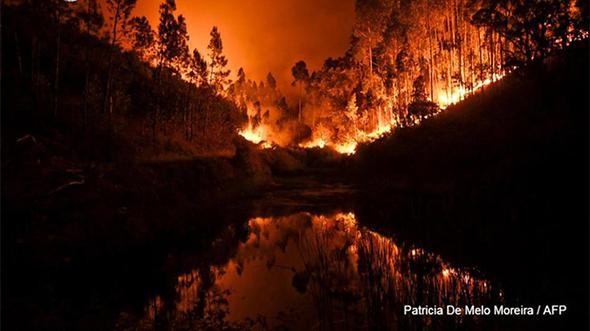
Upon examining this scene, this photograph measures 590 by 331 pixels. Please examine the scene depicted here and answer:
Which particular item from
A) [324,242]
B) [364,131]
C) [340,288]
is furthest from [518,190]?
[364,131]

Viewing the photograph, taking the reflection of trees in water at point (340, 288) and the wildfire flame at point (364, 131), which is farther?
the wildfire flame at point (364, 131)

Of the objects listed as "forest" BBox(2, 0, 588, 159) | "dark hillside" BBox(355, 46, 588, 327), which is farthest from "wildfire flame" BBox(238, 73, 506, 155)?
"dark hillside" BBox(355, 46, 588, 327)

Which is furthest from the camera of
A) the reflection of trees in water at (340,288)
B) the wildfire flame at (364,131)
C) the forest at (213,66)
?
the wildfire flame at (364,131)

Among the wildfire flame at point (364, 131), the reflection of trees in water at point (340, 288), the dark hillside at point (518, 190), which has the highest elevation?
the wildfire flame at point (364, 131)

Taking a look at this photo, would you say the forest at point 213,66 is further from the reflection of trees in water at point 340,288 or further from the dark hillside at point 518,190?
the reflection of trees in water at point 340,288

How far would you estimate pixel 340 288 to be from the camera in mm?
8023

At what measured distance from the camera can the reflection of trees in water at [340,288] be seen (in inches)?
227

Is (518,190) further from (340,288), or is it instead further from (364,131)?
(364,131)

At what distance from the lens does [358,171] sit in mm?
36281

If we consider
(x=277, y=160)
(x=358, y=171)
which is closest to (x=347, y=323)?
(x=358, y=171)

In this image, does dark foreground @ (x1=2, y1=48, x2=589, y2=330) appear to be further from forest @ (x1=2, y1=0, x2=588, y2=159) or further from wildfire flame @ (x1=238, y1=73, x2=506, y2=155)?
wildfire flame @ (x1=238, y1=73, x2=506, y2=155)

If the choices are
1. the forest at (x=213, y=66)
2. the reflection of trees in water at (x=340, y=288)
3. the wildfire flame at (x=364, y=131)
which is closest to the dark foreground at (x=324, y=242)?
the reflection of trees in water at (x=340, y=288)

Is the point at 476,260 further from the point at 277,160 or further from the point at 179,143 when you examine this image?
the point at 277,160

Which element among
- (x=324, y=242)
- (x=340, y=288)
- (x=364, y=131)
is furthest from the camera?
(x=364, y=131)
